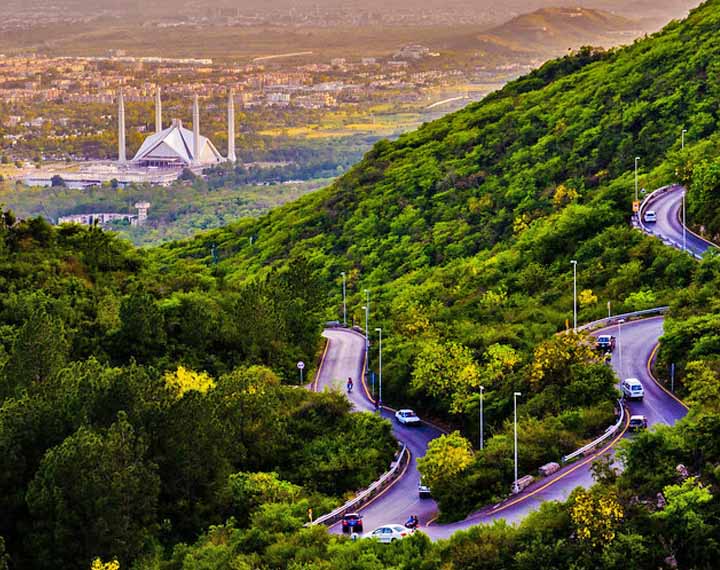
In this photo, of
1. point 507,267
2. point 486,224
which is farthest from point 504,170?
point 507,267

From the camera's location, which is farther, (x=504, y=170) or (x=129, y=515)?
(x=504, y=170)

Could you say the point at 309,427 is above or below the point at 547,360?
below

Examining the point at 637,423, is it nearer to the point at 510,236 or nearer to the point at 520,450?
the point at 520,450

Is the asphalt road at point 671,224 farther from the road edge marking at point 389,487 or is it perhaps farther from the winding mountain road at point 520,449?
the road edge marking at point 389,487

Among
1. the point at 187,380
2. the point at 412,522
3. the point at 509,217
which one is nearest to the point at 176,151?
the point at 509,217

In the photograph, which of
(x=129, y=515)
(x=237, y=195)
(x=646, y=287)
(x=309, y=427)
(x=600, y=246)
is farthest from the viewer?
(x=237, y=195)

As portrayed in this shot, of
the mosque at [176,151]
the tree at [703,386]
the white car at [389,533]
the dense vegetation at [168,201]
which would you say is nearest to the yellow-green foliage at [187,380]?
the white car at [389,533]

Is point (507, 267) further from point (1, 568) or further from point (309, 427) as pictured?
point (1, 568)

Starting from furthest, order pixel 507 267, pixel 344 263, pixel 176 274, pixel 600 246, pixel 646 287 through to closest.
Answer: pixel 344 263 → pixel 176 274 → pixel 507 267 → pixel 600 246 → pixel 646 287
